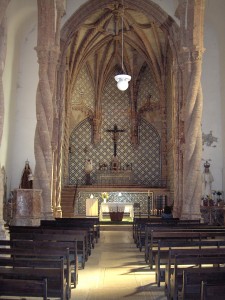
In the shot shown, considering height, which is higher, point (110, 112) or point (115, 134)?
point (110, 112)

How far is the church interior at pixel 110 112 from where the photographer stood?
563 inches

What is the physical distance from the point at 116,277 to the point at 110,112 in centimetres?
2473

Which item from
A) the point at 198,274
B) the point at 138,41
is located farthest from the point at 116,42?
the point at 198,274

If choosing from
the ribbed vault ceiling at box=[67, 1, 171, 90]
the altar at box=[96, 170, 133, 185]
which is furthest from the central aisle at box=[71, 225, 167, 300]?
the altar at box=[96, 170, 133, 185]

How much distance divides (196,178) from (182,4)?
7.27 meters

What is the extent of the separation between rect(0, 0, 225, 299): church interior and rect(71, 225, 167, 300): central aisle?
0.49 metres

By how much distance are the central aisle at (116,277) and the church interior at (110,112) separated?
0.49m

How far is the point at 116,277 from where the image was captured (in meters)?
7.65

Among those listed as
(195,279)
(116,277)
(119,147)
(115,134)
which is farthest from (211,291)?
(119,147)

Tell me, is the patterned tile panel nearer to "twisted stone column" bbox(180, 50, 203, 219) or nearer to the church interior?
the church interior

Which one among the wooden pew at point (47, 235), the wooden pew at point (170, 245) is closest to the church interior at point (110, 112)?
the wooden pew at point (47, 235)

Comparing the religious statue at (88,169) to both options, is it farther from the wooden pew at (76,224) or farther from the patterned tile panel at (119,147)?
A: the wooden pew at (76,224)

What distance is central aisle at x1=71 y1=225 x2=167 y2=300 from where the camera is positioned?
20.7 ft

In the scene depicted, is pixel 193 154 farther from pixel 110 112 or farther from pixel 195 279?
pixel 110 112
